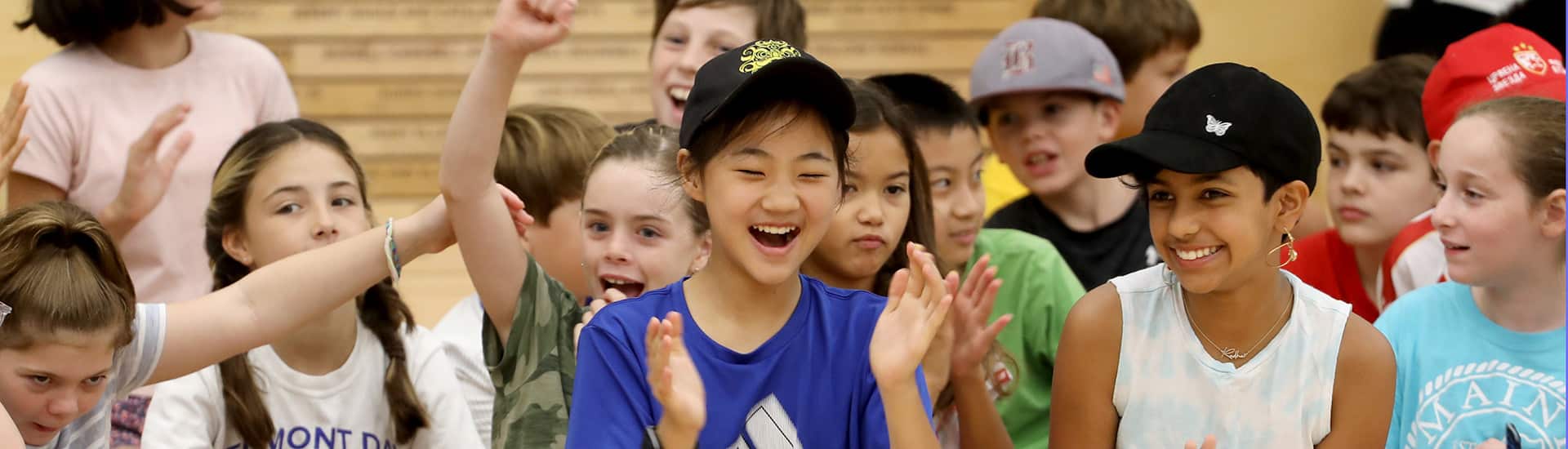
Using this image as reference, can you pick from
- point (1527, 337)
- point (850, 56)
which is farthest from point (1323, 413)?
point (850, 56)

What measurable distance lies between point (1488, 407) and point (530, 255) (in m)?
1.51

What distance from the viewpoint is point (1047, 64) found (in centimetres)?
334

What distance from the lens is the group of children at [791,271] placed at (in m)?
1.83

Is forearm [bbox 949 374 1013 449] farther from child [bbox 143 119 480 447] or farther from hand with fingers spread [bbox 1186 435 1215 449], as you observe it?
child [bbox 143 119 480 447]

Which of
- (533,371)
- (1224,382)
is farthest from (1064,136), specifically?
(533,371)

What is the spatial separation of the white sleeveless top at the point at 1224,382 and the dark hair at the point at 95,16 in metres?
2.27

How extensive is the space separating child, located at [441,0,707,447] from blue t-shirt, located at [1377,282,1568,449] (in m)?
1.18

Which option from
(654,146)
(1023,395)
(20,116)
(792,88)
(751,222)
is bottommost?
(1023,395)

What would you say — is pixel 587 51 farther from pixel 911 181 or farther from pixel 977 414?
pixel 977 414

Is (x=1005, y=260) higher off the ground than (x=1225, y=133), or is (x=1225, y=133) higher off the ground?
(x=1225, y=133)

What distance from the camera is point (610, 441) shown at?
1766mm

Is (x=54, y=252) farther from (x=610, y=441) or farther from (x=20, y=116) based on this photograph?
(x=610, y=441)

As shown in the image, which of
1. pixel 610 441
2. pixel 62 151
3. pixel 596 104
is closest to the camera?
pixel 610 441

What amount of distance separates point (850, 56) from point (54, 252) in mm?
3712
